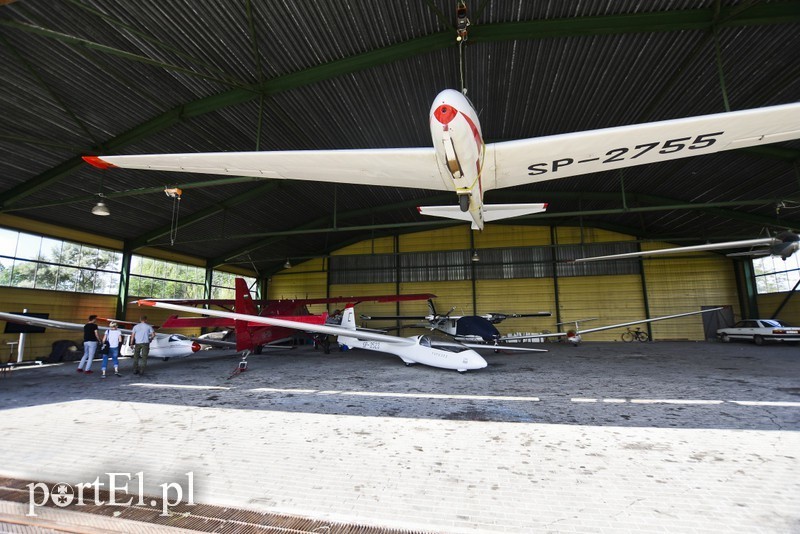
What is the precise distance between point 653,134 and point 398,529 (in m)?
4.19

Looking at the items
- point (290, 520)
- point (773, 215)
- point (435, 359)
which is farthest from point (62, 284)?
point (773, 215)

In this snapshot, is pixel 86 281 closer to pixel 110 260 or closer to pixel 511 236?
pixel 110 260

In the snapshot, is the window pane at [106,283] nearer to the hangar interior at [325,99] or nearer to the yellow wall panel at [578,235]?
the hangar interior at [325,99]

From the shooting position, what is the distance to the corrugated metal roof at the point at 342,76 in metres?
6.28

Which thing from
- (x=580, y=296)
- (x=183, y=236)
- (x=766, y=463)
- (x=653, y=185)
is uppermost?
(x=653, y=185)

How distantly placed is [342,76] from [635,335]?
20321mm

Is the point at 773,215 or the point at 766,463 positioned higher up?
the point at 773,215

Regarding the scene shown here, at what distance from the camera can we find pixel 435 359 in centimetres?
842

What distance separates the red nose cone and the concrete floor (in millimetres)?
3160

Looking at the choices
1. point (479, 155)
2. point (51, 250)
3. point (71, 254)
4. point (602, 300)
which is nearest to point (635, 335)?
point (602, 300)

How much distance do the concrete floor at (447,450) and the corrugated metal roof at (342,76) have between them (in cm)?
608

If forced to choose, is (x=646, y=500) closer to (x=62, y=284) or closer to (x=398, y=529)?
(x=398, y=529)

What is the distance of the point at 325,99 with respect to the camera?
8766mm
